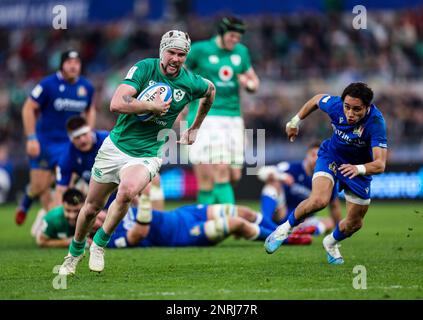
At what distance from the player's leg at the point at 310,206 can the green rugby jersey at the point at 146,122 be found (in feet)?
5.39

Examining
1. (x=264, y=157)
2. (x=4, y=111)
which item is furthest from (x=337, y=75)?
(x=4, y=111)

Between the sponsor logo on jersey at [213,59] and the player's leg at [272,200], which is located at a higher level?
the sponsor logo on jersey at [213,59]

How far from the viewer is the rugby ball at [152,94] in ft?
28.7

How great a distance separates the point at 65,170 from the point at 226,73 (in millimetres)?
3212

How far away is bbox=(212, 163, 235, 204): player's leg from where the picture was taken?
14.0 metres

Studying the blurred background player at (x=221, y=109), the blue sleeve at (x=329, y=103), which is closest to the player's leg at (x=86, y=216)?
the blue sleeve at (x=329, y=103)

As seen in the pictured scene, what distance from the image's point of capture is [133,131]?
29.5ft

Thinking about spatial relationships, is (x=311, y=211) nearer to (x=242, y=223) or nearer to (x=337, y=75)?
(x=242, y=223)

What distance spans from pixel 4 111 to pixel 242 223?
17194 millimetres

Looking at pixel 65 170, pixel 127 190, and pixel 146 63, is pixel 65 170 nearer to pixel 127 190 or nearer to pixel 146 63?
pixel 146 63

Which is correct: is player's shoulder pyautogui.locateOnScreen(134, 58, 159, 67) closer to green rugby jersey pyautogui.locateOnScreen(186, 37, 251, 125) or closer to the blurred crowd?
green rugby jersey pyautogui.locateOnScreen(186, 37, 251, 125)

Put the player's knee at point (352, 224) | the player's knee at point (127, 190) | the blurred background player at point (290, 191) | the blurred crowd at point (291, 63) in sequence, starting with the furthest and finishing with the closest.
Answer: the blurred crowd at point (291, 63), the blurred background player at point (290, 191), the player's knee at point (352, 224), the player's knee at point (127, 190)

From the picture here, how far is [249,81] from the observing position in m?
14.1

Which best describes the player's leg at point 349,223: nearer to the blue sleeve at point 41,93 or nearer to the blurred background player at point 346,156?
the blurred background player at point 346,156
